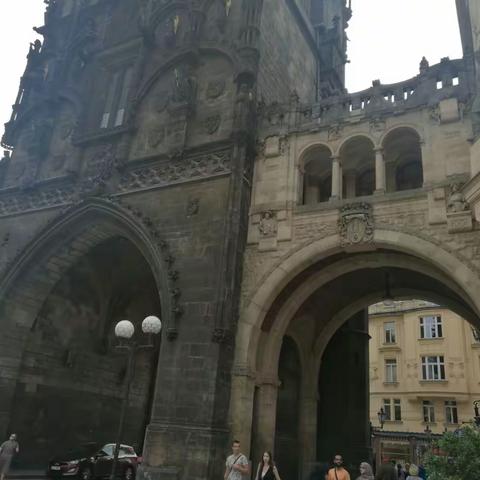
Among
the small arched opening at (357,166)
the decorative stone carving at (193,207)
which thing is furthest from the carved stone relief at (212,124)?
the small arched opening at (357,166)

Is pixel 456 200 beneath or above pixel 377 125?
beneath

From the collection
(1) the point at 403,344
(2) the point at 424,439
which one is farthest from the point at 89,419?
(1) the point at 403,344

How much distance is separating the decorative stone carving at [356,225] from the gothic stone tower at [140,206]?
9.94 ft

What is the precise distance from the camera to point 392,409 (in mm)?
37344

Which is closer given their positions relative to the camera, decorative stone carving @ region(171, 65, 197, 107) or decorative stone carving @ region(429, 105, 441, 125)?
decorative stone carving @ region(429, 105, 441, 125)

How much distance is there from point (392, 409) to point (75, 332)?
25.9 m

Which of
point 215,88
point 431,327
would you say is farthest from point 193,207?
point 431,327

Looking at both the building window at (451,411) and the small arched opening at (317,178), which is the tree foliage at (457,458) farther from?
the building window at (451,411)

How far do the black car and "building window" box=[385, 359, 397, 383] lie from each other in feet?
82.9

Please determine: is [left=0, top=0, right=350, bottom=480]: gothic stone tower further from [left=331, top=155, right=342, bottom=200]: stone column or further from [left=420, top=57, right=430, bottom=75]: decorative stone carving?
[left=420, top=57, right=430, bottom=75]: decorative stone carving

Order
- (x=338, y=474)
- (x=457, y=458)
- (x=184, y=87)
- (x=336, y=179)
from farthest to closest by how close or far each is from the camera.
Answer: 1. (x=184, y=87)
2. (x=336, y=179)
3. (x=338, y=474)
4. (x=457, y=458)

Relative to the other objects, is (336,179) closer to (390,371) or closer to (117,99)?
(117,99)

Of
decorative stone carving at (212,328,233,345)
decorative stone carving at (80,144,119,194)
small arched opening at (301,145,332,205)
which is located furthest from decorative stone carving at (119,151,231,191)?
decorative stone carving at (212,328,233,345)

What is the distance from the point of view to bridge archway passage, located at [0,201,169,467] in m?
18.2
